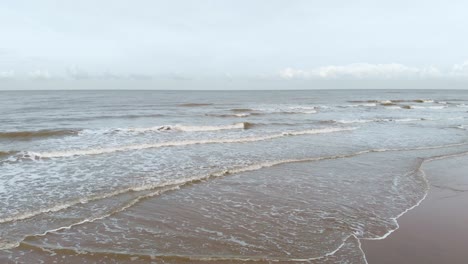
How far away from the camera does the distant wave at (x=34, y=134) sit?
20984 millimetres

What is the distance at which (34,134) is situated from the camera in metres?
21.9

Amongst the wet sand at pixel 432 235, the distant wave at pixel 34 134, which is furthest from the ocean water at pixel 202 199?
the distant wave at pixel 34 134

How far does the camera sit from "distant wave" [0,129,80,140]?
20984 millimetres

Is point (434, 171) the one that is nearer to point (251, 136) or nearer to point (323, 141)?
point (323, 141)

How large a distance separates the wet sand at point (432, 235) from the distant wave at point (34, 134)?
20.3 metres

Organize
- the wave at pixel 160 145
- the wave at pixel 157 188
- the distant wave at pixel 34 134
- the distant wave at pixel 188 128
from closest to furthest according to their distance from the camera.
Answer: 1. the wave at pixel 157 188
2. the wave at pixel 160 145
3. the distant wave at pixel 34 134
4. the distant wave at pixel 188 128

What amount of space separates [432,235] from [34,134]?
72.8ft

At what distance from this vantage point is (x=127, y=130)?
23875 mm

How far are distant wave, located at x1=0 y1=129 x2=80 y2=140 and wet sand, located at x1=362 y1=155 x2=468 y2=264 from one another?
800 inches

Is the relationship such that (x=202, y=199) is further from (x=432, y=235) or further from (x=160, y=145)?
(x=160, y=145)

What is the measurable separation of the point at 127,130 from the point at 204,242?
60.5 ft

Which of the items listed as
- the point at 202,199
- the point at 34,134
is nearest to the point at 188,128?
the point at 34,134

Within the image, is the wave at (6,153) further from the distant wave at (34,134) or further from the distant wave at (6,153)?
the distant wave at (34,134)

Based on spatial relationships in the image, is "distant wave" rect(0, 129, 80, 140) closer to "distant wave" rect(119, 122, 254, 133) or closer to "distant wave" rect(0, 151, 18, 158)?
"distant wave" rect(119, 122, 254, 133)
